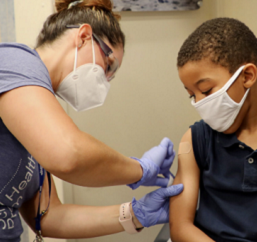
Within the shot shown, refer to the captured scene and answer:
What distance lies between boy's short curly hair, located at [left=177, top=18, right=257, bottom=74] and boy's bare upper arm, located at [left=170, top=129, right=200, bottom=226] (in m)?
0.38

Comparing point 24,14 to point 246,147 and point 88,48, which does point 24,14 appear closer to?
point 88,48

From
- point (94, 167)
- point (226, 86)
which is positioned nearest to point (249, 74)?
point (226, 86)

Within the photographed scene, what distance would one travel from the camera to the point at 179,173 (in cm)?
127

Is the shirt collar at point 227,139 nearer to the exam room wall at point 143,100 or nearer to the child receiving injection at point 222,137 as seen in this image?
the child receiving injection at point 222,137

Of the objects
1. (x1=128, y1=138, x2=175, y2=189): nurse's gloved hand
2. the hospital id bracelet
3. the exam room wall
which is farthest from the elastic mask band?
the exam room wall

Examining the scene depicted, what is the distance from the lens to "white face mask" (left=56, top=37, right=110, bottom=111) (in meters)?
1.11

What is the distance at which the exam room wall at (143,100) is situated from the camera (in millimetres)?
2197

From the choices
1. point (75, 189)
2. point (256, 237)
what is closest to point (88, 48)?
point (256, 237)

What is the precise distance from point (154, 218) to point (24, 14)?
1.64m

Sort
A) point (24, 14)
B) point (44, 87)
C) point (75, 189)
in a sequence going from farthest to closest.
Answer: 1. point (75, 189)
2. point (24, 14)
3. point (44, 87)

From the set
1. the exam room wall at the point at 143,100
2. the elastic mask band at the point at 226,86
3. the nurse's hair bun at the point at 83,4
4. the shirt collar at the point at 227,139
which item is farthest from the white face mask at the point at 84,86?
the exam room wall at the point at 143,100

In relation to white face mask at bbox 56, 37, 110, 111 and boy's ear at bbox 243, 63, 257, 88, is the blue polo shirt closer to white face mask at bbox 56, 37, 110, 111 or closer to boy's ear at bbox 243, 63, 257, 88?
boy's ear at bbox 243, 63, 257, 88

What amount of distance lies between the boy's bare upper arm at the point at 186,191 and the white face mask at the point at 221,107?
0.20 meters

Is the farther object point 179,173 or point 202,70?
point 179,173
